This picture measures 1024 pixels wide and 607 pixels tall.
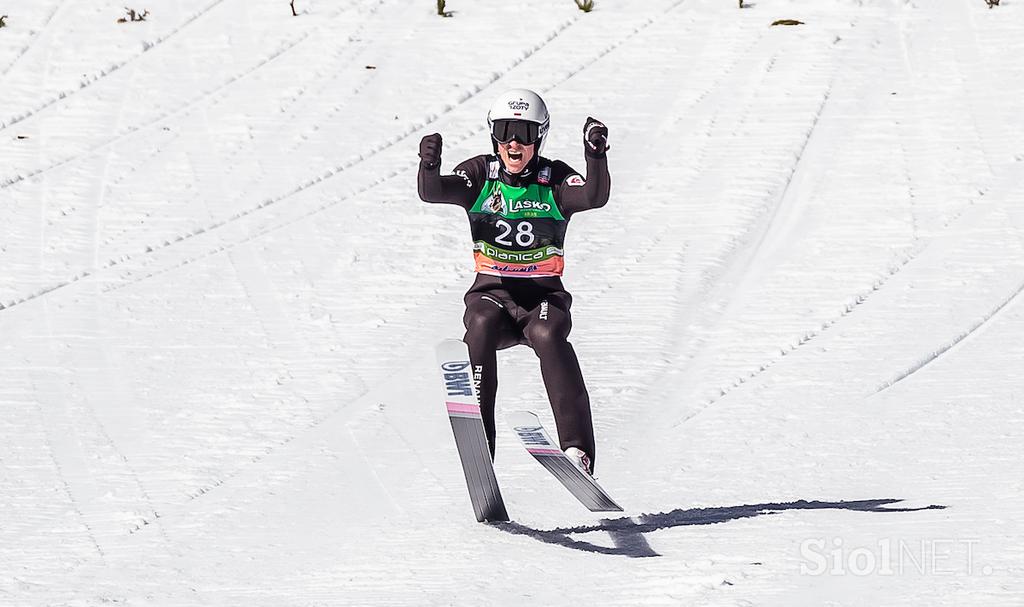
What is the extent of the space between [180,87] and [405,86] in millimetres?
1856

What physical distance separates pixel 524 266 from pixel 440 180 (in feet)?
1.54

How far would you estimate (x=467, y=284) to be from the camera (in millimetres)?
8539

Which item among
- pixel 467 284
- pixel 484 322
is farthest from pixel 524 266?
pixel 467 284

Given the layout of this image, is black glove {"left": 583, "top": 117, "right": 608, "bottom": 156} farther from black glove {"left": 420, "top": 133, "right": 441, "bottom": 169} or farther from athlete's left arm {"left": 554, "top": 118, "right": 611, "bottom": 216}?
black glove {"left": 420, "top": 133, "right": 441, "bottom": 169}

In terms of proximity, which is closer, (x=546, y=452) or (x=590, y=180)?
(x=546, y=452)

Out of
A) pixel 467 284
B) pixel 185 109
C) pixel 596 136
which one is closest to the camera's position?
pixel 596 136

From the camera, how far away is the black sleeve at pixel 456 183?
5.51 metres

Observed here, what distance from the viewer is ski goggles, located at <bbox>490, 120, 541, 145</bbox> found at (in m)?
5.49

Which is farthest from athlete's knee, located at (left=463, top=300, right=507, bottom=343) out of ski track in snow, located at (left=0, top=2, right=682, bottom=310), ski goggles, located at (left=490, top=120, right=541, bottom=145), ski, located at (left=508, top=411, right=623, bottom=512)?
ski track in snow, located at (left=0, top=2, right=682, bottom=310)

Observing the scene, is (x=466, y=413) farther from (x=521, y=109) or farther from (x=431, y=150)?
(x=521, y=109)

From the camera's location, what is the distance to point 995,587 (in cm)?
426

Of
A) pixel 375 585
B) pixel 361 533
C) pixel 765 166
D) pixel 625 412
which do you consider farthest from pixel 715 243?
pixel 375 585

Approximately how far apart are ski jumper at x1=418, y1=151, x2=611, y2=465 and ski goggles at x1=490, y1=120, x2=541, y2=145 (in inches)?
4.6

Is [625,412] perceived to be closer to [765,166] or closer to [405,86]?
[765,166]
